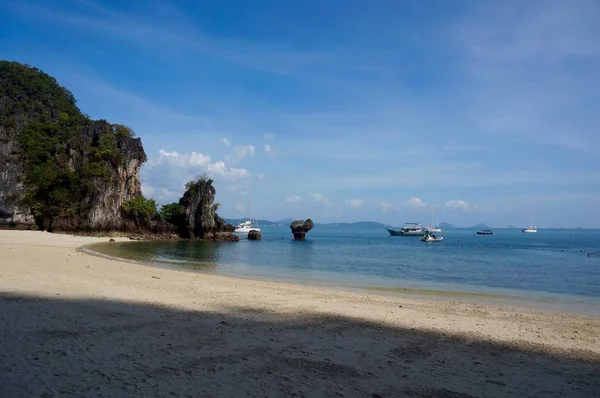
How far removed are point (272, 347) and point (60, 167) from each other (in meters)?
71.2

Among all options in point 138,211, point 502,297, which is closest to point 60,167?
point 138,211

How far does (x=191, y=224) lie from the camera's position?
73.9 m

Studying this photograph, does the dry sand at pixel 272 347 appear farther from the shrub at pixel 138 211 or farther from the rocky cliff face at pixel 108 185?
the shrub at pixel 138 211

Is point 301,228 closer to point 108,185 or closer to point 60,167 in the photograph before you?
point 108,185

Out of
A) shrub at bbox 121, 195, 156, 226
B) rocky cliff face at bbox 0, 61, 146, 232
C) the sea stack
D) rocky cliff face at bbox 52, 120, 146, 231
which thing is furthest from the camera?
the sea stack

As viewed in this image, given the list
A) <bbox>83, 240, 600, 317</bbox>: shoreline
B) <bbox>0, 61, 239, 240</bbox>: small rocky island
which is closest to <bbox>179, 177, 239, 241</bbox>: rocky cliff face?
<bbox>0, 61, 239, 240</bbox>: small rocky island

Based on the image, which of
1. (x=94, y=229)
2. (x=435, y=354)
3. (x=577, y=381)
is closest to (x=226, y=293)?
(x=435, y=354)

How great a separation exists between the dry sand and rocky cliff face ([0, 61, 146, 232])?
55.3 metres

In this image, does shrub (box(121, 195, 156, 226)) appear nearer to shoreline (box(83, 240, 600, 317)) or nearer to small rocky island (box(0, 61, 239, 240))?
small rocky island (box(0, 61, 239, 240))

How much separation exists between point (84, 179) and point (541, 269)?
208 feet

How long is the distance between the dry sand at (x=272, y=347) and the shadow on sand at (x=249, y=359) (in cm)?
3

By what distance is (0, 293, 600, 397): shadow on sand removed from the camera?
5930mm

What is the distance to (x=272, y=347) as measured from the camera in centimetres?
827

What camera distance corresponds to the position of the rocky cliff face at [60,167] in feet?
206
